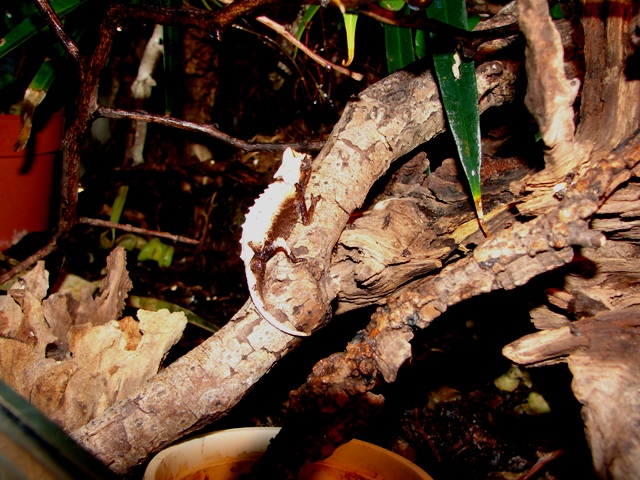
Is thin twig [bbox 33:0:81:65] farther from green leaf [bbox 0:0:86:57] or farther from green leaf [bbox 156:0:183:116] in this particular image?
green leaf [bbox 156:0:183:116]

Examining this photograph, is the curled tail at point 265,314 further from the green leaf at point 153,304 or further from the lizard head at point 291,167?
the green leaf at point 153,304

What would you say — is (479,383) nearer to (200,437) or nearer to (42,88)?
(200,437)

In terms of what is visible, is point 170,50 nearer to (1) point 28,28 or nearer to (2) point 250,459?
(1) point 28,28

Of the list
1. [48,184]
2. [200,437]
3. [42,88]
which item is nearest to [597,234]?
[200,437]

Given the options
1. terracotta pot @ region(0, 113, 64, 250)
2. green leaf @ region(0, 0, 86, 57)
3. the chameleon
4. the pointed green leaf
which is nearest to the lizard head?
the chameleon

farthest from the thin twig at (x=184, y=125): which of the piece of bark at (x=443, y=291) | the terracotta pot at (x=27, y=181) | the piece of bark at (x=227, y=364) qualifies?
the terracotta pot at (x=27, y=181)

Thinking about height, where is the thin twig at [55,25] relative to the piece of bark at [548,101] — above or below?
above
